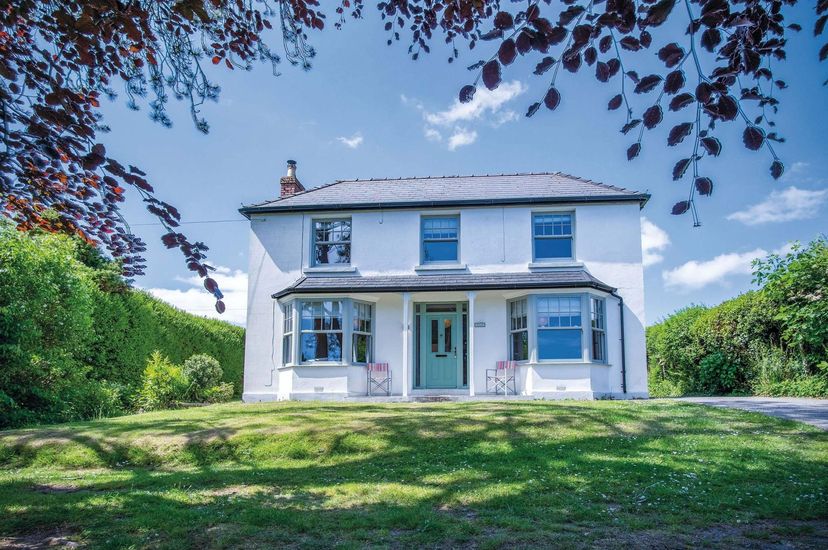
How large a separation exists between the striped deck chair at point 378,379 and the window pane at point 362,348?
0.99ft

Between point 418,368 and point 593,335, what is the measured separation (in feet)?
16.6

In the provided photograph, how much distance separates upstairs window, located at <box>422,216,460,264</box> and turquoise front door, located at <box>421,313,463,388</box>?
5.67ft

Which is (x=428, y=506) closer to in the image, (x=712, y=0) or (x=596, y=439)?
(x=596, y=439)

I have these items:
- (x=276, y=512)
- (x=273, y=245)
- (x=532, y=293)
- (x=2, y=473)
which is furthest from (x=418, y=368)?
(x=276, y=512)

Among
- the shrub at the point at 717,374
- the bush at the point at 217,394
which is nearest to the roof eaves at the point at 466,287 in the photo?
the bush at the point at 217,394

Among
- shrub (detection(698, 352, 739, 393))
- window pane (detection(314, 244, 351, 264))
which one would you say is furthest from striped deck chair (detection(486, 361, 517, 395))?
shrub (detection(698, 352, 739, 393))

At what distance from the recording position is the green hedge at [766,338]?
1438 centimetres

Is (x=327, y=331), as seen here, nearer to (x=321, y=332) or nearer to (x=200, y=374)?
(x=321, y=332)

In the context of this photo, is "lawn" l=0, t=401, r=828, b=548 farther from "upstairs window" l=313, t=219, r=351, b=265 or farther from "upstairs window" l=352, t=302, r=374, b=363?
"upstairs window" l=313, t=219, r=351, b=265

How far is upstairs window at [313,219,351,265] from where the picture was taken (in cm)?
1830

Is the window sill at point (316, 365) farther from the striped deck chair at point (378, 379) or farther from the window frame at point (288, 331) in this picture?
the striped deck chair at point (378, 379)

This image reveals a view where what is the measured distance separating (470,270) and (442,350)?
2.51 meters

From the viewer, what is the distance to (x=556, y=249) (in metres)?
17.4

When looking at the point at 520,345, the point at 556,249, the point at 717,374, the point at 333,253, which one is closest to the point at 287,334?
the point at 333,253
